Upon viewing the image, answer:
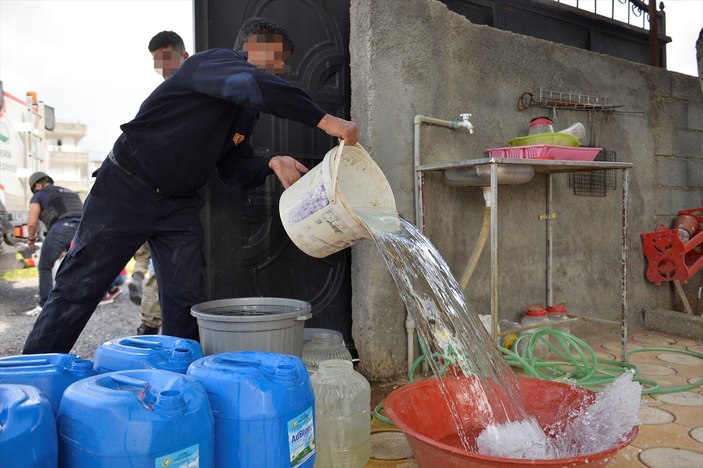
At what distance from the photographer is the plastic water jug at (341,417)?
177 cm

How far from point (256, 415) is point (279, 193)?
1.65m

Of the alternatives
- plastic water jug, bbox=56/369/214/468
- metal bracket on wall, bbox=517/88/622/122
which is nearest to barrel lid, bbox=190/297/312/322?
plastic water jug, bbox=56/369/214/468

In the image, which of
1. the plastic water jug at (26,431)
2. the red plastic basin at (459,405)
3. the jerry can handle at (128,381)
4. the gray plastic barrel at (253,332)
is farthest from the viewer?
the gray plastic barrel at (253,332)

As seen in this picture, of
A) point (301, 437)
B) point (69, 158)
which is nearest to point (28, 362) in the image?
point (301, 437)

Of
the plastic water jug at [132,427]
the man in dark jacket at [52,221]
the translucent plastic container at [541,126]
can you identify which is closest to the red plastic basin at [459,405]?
the plastic water jug at [132,427]

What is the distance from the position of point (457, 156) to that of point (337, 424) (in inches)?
→ 65.8

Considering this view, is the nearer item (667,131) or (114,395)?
(114,395)

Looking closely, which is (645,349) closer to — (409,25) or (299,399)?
(409,25)

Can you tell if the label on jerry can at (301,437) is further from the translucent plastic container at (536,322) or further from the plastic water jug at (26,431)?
the translucent plastic container at (536,322)

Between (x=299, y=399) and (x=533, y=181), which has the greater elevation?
(x=533, y=181)

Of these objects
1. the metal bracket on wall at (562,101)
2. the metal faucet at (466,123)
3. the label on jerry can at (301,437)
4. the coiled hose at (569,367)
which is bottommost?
the coiled hose at (569,367)

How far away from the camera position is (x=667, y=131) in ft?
13.2

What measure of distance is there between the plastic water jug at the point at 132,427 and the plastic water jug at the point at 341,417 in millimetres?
705

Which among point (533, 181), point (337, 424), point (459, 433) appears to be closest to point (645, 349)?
point (533, 181)
